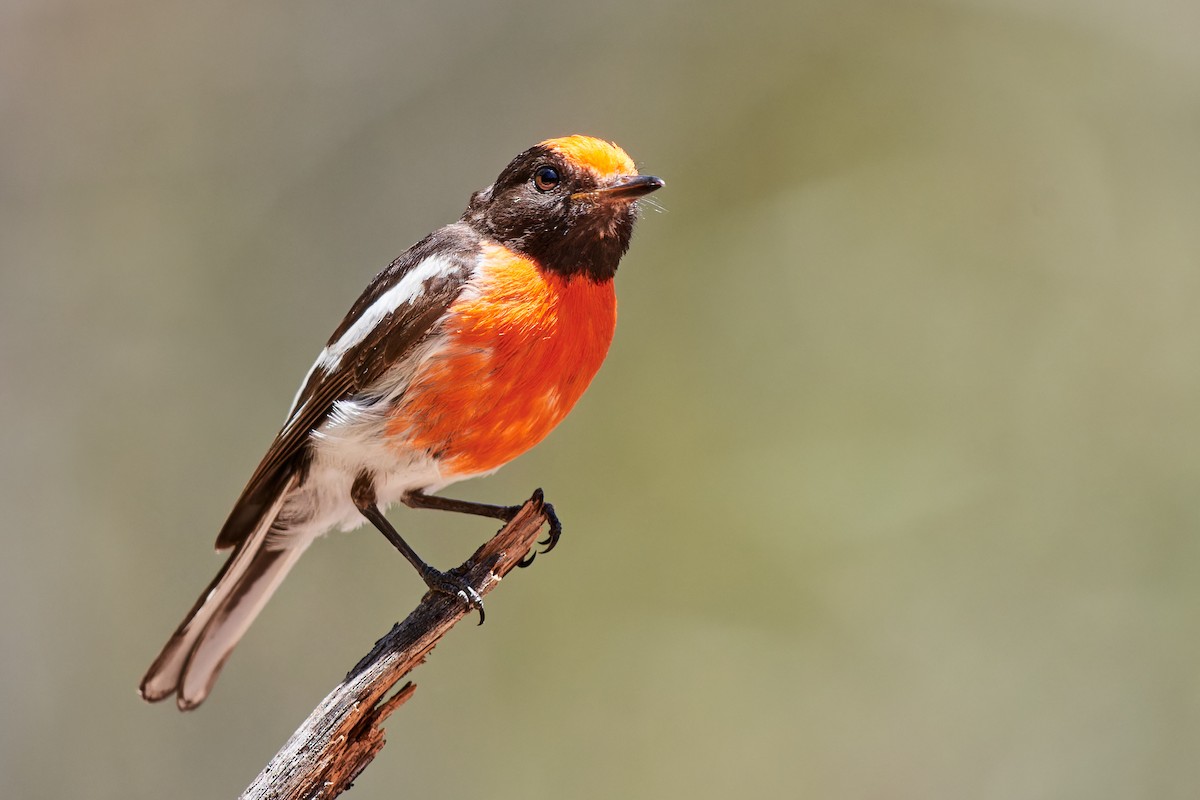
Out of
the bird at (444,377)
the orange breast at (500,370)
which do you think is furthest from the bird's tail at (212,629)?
the orange breast at (500,370)

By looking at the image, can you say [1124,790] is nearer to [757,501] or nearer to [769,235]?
[757,501]

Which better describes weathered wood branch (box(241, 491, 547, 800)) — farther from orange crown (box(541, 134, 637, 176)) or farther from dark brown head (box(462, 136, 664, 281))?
orange crown (box(541, 134, 637, 176))

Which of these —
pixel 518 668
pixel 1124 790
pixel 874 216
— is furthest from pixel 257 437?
pixel 1124 790

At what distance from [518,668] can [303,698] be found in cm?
137

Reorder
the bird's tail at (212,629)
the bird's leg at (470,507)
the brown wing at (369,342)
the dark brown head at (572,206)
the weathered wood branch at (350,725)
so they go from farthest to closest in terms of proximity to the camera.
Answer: the bird's leg at (470,507), the bird's tail at (212,629), the dark brown head at (572,206), the brown wing at (369,342), the weathered wood branch at (350,725)

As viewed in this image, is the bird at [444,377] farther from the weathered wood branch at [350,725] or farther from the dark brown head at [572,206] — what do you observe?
the weathered wood branch at [350,725]

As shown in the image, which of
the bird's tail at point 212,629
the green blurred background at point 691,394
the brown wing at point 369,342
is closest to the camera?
the brown wing at point 369,342

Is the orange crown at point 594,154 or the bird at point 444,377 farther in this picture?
the orange crown at point 594,154

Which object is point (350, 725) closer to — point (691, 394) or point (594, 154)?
point (594, 154)

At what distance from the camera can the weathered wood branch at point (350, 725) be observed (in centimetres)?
337

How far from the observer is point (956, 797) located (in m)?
7.07

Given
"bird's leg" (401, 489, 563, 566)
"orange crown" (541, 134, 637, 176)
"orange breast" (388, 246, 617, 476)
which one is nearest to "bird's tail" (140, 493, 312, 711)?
"bird's leg" (401, 489, 563, 566)

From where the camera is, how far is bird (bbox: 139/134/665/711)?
12.8ft

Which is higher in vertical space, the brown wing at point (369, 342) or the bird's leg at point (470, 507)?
the brown wing at point (369, 342)
